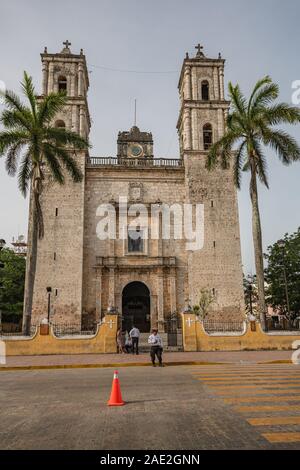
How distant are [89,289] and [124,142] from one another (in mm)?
29273

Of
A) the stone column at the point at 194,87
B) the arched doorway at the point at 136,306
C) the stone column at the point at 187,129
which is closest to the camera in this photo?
the arched doorway at the point at 136,306

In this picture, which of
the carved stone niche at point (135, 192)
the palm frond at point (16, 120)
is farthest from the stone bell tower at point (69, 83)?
the palm frond at point (16, 120)

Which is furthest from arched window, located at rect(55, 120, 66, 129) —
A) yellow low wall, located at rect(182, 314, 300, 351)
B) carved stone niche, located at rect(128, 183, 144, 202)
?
yellow low wall, located at rect(182, 314, 300, 351)

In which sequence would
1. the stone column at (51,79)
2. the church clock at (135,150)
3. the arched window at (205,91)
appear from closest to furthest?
the stone column at (51,79) < the arched window at (205,91) < the church clock at (135,150)

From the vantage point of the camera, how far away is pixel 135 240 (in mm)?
28922

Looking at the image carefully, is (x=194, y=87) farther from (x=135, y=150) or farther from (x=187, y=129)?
(x=135, y=150)

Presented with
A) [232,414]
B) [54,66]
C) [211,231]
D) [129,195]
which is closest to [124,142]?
[54,66]

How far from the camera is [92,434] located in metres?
4.97

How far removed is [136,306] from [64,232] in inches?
292

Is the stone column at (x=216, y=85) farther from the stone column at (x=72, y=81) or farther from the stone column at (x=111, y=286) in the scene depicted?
the stone column at (x=111, y=286)

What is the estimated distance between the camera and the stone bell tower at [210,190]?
89.6 feet

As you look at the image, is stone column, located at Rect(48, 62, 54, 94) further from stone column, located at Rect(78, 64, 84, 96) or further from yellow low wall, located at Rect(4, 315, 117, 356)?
yellow low wall, located at Rect(4, 315, 117, 356)

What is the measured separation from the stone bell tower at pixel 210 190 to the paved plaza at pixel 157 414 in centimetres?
1742
